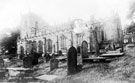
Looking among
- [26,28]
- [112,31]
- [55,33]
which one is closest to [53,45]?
[55,33]

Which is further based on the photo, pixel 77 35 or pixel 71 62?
pixel 77 35

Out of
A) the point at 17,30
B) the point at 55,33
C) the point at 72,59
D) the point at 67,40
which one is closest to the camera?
the point at 72,59

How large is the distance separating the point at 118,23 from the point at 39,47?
21255mm

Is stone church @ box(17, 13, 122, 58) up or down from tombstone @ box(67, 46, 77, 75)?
up

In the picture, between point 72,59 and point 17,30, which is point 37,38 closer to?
point 17,30

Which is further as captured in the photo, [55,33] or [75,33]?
[55,33]

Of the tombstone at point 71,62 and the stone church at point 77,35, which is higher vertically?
the stone church at point 77,35

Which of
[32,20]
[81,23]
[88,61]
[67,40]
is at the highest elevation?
[32,20]

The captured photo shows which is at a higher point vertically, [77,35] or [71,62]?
[77,35]

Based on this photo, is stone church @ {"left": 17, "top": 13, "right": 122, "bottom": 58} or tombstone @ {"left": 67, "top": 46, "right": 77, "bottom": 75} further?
stone church @ {"left": 17, "top": 13, "right": 122, "bottom": 58}

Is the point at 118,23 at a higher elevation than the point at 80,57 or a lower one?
higher

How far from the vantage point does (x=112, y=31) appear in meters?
29.8

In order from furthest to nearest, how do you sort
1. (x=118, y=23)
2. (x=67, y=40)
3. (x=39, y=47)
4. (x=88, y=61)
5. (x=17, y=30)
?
(x=17, y=30) < (x=39, y=47) < (x=67, y=40) < (x=118, y=23) < (x=88, y=61)

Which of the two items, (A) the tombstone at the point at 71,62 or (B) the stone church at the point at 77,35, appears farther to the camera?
(B) the stone church at the point at 77,35
